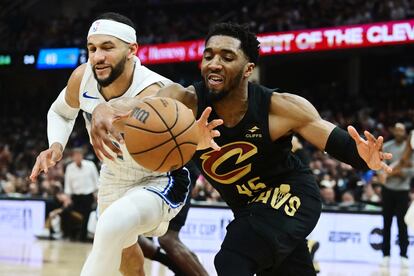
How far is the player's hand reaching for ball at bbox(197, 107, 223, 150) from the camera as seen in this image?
3.85 metres

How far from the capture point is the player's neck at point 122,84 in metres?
4.85

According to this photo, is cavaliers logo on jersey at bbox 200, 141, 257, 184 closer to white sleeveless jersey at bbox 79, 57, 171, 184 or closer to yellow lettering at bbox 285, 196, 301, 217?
yellow lettering at bbox 285, 196, 301, 217

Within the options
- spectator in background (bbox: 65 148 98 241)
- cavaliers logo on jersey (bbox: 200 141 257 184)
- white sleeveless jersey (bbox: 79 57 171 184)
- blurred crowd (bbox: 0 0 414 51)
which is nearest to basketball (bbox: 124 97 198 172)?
cavaliers logo on jersey (bbox: 200 141 257 184)

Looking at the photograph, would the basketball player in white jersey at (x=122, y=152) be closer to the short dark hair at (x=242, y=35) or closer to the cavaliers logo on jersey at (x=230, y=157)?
the cavaliers logo on jersey at (x=230, y=157)

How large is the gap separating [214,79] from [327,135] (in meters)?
0.67

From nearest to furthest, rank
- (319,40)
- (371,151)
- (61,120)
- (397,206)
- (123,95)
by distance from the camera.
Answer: (371,151) → (123,95) → (61,120) → (397,206) → (319,40)

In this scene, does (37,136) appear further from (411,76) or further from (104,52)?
(104,52)

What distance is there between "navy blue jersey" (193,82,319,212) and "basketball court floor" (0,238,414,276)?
4.23 m

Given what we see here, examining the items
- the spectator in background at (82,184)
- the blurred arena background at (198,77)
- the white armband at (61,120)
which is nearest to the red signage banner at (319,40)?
the blurred arena background at (198,77)

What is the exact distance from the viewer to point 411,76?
69.6 ft

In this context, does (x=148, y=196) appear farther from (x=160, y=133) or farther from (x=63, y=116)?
(x=63, y=116)

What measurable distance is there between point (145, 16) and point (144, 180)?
2003cm

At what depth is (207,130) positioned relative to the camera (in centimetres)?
387

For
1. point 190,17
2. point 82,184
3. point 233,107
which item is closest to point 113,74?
point 233,107
